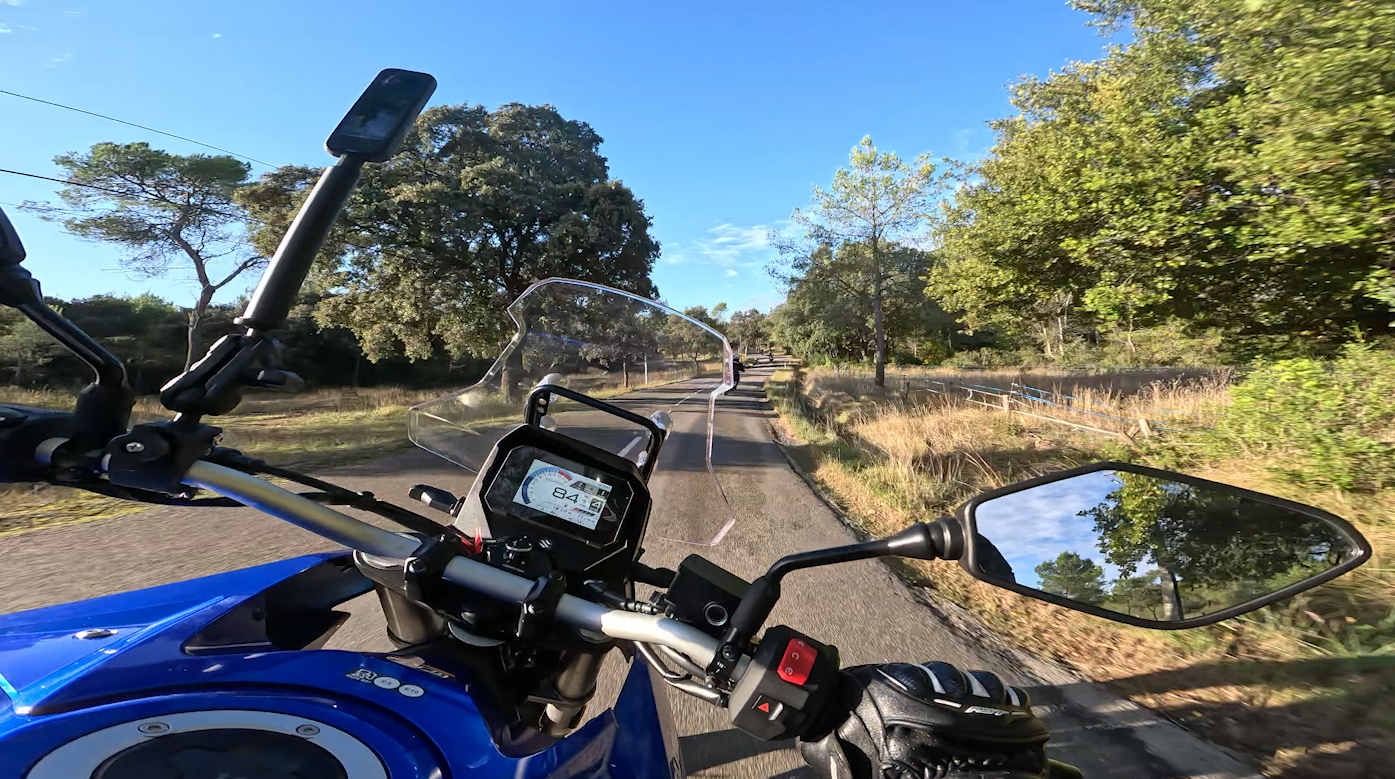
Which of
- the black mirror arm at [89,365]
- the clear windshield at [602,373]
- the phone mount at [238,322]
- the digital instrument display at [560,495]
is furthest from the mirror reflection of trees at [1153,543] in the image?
the black mirror arm at [89,365]

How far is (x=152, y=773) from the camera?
0.87 metres

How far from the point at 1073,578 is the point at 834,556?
18.3 inches

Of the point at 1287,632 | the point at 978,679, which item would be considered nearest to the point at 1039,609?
the point at 1287,632

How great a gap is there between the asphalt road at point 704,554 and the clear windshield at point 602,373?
2 cm

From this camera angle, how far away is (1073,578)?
102 cm

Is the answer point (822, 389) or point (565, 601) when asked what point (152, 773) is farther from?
point (822, 389)

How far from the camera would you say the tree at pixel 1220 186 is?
5762 millimetres

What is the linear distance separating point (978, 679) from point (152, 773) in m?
Answer: 1.22

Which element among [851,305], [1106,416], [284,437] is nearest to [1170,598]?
[1106,416]

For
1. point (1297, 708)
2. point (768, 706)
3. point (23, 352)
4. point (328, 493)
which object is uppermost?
point (23, 352)

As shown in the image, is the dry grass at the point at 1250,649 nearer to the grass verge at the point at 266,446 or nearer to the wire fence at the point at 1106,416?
the wire fence at the point at 1106,416

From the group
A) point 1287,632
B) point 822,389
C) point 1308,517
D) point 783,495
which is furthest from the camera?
point 822,389

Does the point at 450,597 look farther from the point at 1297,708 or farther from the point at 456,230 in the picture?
the point at 456,230

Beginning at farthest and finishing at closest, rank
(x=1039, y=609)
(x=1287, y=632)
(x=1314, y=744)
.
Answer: (x=1039, y=609) < (x=1287, y=632) < (x=1314, y=744)
